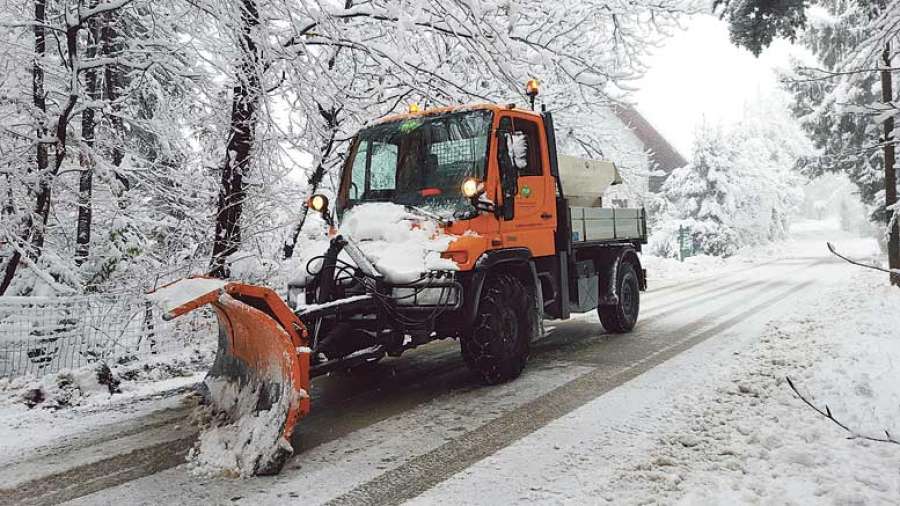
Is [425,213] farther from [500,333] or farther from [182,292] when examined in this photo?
[182,292]

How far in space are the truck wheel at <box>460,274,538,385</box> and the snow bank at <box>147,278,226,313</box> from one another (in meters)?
2.31

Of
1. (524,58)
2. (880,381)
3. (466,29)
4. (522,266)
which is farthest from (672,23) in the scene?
(880,381)

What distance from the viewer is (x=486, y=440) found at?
13.2 ft

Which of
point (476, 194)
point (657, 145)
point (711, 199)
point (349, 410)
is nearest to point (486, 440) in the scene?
point (349, 410)

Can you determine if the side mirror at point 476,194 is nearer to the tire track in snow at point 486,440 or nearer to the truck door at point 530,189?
the truck door at point 530,189

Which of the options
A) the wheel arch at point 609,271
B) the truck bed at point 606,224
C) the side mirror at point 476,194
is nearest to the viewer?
the side mirror at point 476,194

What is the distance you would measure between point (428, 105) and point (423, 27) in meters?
1.15

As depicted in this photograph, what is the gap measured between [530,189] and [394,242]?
165 cm

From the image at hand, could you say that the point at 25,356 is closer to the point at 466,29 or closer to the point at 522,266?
the point at 522,266

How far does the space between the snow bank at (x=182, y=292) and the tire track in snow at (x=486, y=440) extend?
149cm

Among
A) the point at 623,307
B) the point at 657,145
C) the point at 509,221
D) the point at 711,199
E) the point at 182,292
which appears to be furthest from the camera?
the point at 657,145

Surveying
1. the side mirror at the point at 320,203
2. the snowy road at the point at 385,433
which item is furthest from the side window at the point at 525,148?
the snowy road at the point at 385,433

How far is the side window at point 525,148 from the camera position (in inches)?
219

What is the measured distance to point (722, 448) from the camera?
12.2 feet
